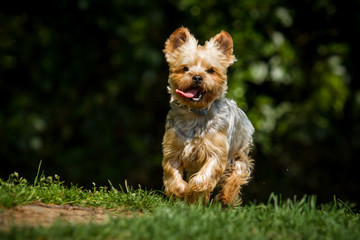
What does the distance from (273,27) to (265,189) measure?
2.56m

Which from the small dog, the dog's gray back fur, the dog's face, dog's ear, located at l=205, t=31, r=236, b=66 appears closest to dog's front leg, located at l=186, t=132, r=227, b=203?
the small dog

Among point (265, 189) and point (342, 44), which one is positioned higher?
point (342, 44)

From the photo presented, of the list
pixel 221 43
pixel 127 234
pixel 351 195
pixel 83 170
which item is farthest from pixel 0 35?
pixel 127 234

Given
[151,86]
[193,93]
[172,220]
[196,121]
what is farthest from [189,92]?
[151,86]

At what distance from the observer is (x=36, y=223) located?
4.29 metres

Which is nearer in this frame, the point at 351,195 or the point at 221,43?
the point at 221,43

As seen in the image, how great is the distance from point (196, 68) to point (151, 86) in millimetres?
5466

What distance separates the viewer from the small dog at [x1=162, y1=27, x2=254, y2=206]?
18.4 feet

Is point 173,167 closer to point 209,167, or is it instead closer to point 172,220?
point 209,167

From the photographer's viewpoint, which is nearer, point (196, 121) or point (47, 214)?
point (47, 214)

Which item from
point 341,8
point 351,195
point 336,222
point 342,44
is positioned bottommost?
point 351,195

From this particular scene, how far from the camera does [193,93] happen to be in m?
5.64

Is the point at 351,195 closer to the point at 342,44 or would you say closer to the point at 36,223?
the point at 342,44

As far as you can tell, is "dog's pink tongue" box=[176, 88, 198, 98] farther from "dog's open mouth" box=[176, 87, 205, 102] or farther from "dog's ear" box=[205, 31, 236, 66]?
"dog's ear" box=[205, 31, 236, 66]
